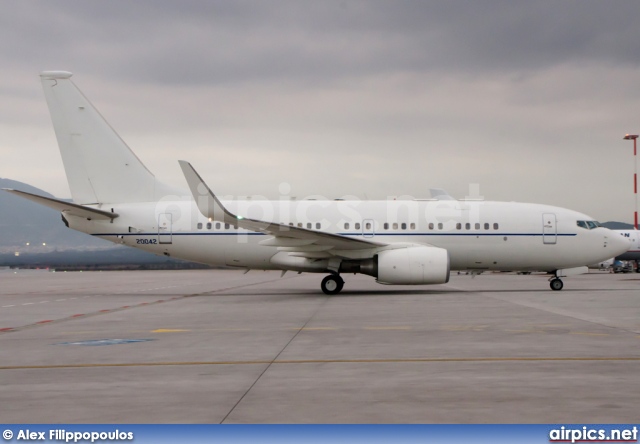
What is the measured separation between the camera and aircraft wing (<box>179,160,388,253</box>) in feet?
74.3

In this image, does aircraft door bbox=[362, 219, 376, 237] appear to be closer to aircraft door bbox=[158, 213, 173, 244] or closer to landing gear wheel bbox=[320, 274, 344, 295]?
landing gear wheel bbox=[320, 274, 344, 295]

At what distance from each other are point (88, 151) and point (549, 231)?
1783 centimetres

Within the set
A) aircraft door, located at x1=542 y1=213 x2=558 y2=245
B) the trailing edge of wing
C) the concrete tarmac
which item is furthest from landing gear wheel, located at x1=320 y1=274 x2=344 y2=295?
the trailing edge of wing

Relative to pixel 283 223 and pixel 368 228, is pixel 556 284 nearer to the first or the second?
pixel 368 228

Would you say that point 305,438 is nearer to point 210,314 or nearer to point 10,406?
point 10,406

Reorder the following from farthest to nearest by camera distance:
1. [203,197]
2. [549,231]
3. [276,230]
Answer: [549,231] → [276,230] → [203,197]

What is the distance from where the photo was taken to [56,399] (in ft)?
25.0

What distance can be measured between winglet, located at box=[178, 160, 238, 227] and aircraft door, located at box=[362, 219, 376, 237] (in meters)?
5.42

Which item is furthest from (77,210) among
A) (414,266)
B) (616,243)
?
(616,243)

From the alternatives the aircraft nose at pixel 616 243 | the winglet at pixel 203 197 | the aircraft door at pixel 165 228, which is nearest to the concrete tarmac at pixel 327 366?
the winglet at pixel 203 197

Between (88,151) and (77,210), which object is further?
(88,151)

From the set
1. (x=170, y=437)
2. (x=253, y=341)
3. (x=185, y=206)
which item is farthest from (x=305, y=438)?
(x=185, y=206)

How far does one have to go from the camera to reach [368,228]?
87.7ft

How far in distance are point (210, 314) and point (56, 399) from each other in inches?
432
